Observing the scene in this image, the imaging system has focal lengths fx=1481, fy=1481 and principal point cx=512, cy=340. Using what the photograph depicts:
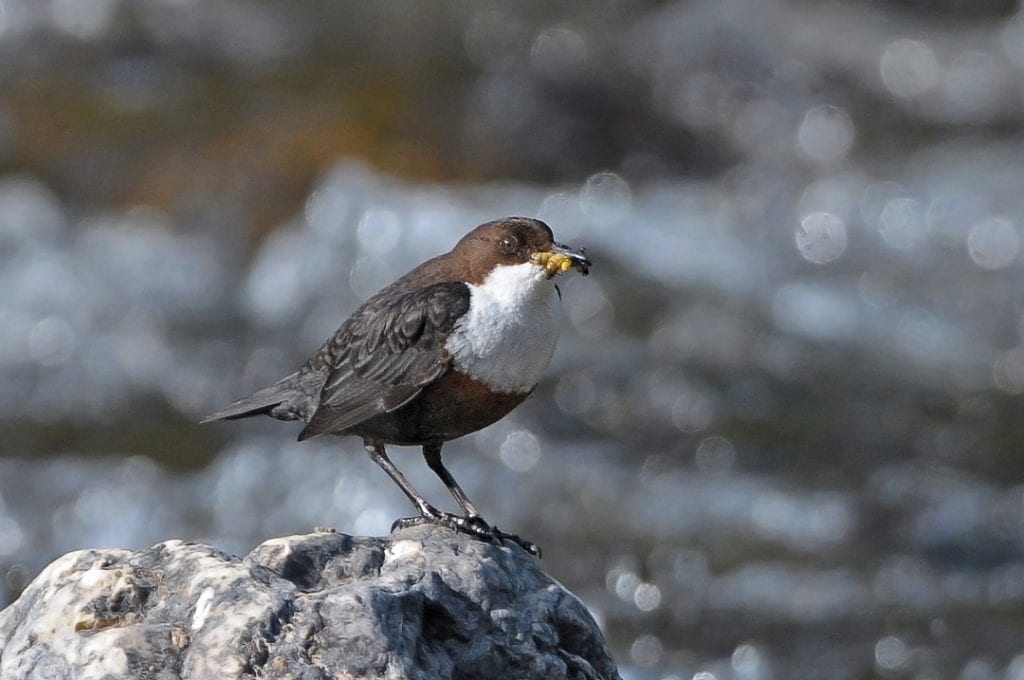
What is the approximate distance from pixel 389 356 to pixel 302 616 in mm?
1550

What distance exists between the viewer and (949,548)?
722 cm

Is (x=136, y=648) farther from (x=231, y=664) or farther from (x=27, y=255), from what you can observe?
(x=27, y=255)

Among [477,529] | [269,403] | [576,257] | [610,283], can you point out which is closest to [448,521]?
[477,529]

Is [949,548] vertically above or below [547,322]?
below

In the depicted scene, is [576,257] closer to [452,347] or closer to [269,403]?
[452,347]

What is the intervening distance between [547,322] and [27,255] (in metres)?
6.44

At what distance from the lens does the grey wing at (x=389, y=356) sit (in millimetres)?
4137

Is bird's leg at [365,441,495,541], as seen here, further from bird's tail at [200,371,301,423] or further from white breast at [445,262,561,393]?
bird's tail at [200,371,301,423]

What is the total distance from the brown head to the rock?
109cm

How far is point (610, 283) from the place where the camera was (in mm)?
9266

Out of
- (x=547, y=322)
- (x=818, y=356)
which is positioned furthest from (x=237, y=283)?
(x=547, y=322)

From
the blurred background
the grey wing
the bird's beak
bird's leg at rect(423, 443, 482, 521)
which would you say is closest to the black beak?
the bird's beak

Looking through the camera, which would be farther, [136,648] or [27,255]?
[27,255]

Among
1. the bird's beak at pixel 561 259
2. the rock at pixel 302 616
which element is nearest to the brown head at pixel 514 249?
the bird's beak at pixel 561 259
